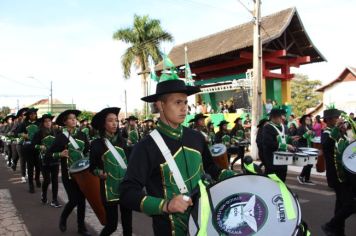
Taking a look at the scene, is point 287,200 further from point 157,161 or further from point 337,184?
point 337,184

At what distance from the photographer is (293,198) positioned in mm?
2234

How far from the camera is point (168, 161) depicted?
2613mm

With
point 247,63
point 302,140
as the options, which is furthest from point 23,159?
point 247,63

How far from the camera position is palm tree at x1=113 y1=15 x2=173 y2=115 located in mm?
35906

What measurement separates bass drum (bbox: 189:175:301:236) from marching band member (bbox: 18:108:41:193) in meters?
8.35

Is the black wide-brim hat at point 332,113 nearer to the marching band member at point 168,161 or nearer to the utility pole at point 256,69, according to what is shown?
the marching band member at point 168,161

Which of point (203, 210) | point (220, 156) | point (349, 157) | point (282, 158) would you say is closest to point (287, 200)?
point (203, 210)

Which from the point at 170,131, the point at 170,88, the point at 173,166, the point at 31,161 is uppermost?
the point at 170,88

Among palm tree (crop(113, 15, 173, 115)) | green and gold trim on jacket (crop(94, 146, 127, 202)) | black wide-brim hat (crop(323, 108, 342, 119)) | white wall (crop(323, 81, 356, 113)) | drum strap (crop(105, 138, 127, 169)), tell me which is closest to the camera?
green and gold trim on jacket (crop(94, 146, 127, 202))

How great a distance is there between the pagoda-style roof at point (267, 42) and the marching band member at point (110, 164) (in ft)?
56.0

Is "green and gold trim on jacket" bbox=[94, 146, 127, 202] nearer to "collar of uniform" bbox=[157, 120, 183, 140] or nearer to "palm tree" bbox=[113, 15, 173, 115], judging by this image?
"collar of uniform" bbox=[157, 120, 183, 140]

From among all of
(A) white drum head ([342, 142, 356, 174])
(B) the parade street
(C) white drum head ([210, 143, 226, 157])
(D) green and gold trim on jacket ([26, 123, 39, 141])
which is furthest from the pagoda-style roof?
(A) white drum head ([342, 142, 356, 174])

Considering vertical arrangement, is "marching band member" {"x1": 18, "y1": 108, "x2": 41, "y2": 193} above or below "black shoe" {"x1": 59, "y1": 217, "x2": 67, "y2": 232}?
above

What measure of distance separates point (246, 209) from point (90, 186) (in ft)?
11.4
